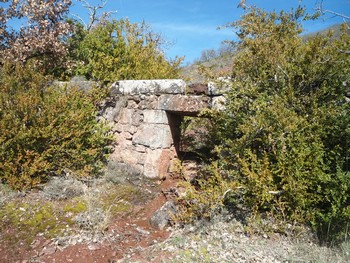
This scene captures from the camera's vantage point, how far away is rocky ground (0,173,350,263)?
309 centimetres

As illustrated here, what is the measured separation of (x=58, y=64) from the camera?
6680mm

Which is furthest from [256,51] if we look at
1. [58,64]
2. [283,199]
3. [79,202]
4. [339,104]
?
[58,64]

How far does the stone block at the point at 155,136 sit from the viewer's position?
5219 millimetres

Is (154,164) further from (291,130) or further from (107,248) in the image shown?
(291,130)

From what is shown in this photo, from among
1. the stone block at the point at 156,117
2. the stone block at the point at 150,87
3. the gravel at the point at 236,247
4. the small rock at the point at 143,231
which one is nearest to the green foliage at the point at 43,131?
the stone block at the point at 150,87

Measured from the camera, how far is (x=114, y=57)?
6699mm

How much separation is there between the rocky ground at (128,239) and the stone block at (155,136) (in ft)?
3.72

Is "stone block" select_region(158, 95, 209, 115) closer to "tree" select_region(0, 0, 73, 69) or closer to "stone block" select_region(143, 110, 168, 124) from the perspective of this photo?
"stone block" select_region(143, 110, 168, 124)

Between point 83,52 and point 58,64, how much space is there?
0.63 meters

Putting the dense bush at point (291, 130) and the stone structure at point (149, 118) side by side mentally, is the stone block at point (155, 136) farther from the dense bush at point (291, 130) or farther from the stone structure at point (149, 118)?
the dense bush at point (291, 130)

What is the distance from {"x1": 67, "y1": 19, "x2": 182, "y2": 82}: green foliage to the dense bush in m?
2.54

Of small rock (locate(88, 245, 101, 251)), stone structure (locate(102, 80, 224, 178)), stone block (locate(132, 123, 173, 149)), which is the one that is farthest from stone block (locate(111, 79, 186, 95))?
small rock (locate(88, 245, 101, 251))

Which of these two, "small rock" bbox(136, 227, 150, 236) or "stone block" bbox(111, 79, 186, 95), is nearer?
"small rock" bbox(136, 227, 150, 236)

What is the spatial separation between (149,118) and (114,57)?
223 cm
